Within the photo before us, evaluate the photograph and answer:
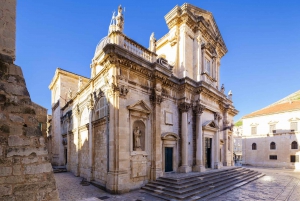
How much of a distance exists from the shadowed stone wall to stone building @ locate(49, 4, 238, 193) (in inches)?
254

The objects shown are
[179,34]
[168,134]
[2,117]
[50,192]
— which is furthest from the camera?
[179,34]

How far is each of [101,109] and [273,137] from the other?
31717mm

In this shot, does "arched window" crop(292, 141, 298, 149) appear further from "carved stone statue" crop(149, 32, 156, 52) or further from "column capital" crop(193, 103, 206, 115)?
"carved stone statue" crop(149, 32, 156, 52)

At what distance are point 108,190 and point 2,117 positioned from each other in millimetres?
8202

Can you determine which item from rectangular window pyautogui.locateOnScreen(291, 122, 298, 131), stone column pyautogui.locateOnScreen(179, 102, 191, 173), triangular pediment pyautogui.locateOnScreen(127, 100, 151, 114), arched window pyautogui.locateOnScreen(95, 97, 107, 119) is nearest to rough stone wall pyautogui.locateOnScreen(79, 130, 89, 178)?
arched window pyautogui.locateOnScreen(95, 97, 107, 119)

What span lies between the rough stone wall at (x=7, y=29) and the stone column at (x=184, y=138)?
1235cm

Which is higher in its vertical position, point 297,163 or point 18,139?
point 18,139

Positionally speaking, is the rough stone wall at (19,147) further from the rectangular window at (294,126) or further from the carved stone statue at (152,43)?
the rectangular window at (294,126)

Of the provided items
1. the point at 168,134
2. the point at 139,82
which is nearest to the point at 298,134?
the point at 168,134

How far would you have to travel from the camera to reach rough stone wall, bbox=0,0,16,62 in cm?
366

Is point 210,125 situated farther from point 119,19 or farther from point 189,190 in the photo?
point 119,19

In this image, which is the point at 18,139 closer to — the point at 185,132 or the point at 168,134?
the point at 168,134

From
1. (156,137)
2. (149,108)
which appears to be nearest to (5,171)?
(149,108)

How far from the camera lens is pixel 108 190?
972 centimetres
